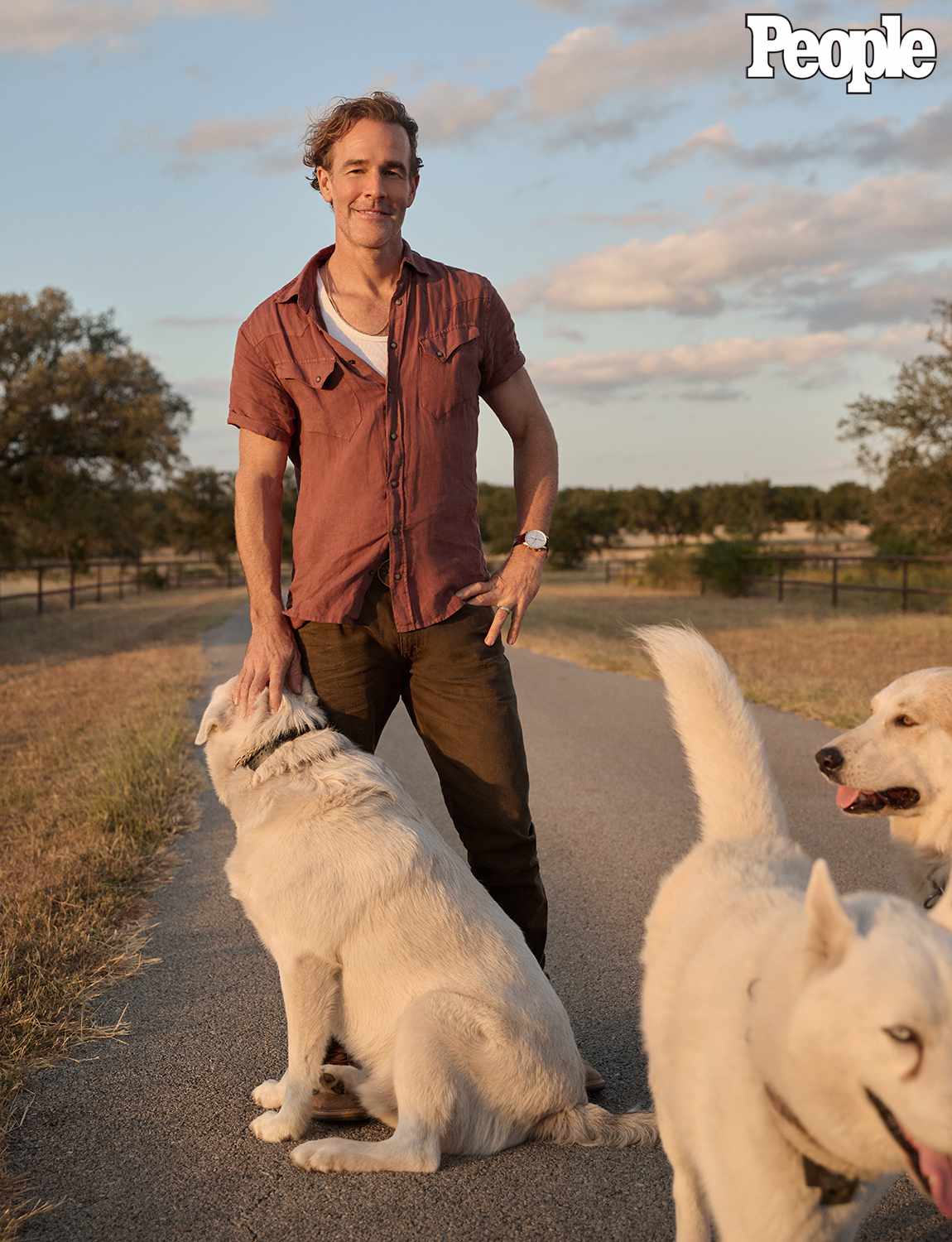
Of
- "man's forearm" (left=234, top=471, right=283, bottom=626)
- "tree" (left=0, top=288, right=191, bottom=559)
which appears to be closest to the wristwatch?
"man's forearm" (left=234, top=471, right=283, bottom=626)

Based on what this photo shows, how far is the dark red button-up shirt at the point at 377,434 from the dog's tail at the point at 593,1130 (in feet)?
5.27

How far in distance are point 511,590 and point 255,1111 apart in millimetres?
1907

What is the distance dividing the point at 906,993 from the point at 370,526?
7.64 feet

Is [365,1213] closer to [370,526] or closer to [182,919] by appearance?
[370,526]

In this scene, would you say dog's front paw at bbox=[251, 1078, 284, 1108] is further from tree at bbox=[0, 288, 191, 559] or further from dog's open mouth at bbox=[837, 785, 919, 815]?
tree at bbox=[0, 288, 191, 559]

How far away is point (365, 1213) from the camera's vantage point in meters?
2.91

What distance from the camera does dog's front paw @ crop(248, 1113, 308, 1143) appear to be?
10.8 feet

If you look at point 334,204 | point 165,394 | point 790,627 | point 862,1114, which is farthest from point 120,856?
point 165,394

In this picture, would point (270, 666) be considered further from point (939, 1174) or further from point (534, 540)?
point (939, 1174)

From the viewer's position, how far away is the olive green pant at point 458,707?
12.4 feet

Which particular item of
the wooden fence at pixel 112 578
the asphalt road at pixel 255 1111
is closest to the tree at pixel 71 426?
the wooden fence at pixel 112 578

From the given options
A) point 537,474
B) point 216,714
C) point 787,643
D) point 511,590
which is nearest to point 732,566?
point 787,643

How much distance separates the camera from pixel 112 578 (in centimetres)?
5109

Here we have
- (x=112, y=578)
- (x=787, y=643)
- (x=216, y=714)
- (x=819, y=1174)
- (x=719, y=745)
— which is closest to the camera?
(x=819, y=1174)
